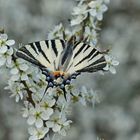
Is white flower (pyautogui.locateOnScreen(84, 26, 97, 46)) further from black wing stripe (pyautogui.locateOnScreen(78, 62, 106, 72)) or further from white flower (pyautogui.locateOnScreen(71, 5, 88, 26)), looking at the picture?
black wing stripe (pyautogui.locateOnScreen(78, 62, 106, 72))

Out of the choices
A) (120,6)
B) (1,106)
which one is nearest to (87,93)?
(1,106)

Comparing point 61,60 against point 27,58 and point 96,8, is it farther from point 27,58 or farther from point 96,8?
point 96,8

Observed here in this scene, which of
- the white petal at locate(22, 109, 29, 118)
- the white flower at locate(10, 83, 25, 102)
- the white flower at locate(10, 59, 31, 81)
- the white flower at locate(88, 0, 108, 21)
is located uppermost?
the white flower at locate(88, 0, 108, 21)

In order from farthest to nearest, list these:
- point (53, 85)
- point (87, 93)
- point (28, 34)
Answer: point (28, 34)
point (87, 93)
point (53, 85)

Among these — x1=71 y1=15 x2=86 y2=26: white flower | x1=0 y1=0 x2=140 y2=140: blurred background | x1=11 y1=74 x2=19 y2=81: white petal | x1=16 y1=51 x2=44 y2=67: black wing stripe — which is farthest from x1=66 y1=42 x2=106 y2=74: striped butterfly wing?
x1=0 y1=0 x2=140 y2=140: blurred background

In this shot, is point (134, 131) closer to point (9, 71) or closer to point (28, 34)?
point (28, 34)

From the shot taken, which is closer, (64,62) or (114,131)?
(64,62)

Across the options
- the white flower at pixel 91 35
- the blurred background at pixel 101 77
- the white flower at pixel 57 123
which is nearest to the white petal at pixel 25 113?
the white flower at pixel 57 123

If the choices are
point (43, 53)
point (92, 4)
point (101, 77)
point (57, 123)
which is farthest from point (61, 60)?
point (101, 77)
